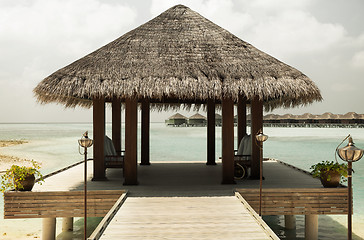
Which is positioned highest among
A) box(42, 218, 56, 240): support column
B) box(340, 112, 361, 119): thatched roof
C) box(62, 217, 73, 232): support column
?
box(340, 112, 361, 119): thatched roof

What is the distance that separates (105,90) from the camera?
17.5 ft

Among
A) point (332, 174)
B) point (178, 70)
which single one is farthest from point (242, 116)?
point (332, 174)

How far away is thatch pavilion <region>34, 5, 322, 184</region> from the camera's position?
5.37 m

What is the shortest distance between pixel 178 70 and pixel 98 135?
1.80m

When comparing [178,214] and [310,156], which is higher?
[178,214]

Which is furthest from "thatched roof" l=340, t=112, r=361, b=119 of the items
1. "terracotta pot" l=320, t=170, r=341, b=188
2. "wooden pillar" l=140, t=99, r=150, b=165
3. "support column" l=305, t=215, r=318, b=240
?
"terracotta pot" l=320, t=170, r=341, b=188

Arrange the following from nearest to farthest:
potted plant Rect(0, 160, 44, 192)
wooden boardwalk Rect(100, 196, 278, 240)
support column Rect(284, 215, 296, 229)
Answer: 1. wooden boardwalk Rect(100, 196, 278, 240)
2. potted plant Rect(0, 160, 44, 192)
3. support column Rect(284, 215, 296, 229)

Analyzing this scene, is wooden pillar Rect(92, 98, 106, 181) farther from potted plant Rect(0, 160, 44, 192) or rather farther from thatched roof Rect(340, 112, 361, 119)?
thatched roof Rect(340, 112, 361, 119)

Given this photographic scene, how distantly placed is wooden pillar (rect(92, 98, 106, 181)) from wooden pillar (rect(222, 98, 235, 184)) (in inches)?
81.9

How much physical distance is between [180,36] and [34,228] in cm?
513

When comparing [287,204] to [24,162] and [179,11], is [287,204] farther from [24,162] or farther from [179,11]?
[24,162]

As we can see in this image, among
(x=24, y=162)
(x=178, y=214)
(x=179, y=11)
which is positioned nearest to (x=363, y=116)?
(x=24, y=162)

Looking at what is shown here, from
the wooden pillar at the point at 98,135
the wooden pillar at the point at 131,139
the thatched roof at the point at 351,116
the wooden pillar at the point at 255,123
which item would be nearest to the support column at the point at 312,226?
the wooden pillar at the point at 255,123

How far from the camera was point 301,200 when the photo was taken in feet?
16.8
